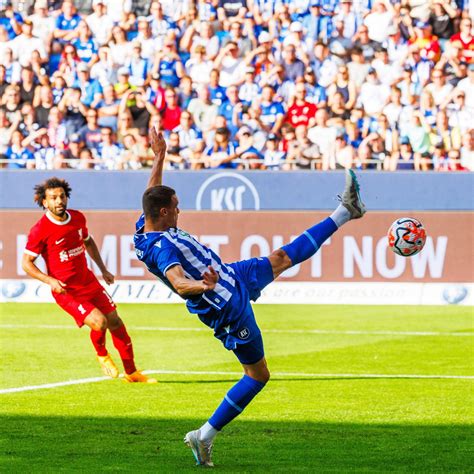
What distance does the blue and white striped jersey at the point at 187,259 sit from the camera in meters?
7.74

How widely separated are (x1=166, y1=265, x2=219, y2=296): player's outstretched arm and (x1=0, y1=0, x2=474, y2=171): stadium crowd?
1402cm

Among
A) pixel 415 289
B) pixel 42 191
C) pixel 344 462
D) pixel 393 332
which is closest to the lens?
pixel 344 462

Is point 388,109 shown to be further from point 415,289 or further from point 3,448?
point 3,448

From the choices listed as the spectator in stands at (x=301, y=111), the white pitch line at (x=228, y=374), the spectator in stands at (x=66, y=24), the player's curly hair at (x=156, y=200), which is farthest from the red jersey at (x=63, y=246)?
the spectator in stands at (x=66, y=24)

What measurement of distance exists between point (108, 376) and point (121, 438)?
12.7ft

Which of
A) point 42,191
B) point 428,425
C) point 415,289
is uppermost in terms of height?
point 42,191

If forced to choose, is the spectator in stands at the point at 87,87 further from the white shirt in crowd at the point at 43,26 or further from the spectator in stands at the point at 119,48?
the white shirt in crowd at the point at 43,26

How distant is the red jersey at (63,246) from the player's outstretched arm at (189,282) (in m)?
5.13

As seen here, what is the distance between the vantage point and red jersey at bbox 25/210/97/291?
12523 millimetres

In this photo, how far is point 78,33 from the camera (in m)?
25.2

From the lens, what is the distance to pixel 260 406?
34.7ft

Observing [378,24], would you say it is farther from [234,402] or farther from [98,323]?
[234,402]

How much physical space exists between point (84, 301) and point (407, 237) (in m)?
3.86

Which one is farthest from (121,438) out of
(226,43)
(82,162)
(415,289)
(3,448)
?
(226,43)
